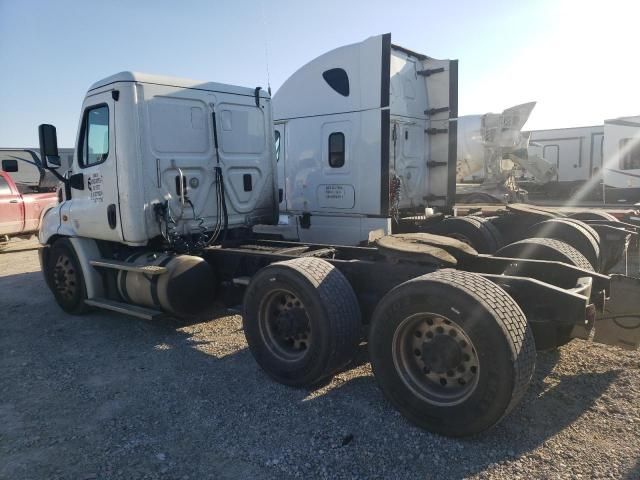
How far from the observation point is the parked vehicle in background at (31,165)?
6.45m

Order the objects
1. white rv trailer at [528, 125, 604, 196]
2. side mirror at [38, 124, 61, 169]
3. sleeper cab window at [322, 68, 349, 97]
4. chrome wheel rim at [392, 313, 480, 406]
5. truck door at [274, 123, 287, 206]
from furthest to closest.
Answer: white rv trailer at [528, 125, 604, 196] < truck door at [274, 123, 287, 206] < sleeper cab window at [322, 68, 349, 97] < side mirror at [38, 124, 61, 169] < chrome wheel rim at [392, 313, 480, 406]

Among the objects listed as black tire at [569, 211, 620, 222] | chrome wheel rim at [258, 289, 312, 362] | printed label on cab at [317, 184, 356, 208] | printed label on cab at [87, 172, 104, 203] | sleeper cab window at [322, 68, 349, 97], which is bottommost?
chrome wheel rim at [258, 289, 312, 362]

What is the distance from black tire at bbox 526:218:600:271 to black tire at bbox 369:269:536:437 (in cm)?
269

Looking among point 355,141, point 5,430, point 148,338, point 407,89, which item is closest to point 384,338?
point 5,430

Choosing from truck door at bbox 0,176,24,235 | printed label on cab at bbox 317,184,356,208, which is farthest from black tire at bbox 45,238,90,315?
truck door at bbox 0,176,24,235

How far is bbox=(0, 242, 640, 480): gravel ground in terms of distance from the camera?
3109 millimetres

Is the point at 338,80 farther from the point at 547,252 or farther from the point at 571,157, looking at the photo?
the point at 571,157

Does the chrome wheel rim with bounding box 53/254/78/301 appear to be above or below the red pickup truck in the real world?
below

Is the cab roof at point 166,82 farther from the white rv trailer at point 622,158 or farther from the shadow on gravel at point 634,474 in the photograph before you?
the white rv trailer at point 622,158

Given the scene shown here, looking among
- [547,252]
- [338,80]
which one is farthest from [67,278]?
[547,252]

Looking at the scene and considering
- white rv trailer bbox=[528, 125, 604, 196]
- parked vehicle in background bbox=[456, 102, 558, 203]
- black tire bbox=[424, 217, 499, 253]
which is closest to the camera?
black tire bbox=[424, 217, 499, 253]

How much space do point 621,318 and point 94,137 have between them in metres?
6.14

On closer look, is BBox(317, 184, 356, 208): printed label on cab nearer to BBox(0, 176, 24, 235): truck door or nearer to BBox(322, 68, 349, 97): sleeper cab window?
BBox(322, 68, 349, 97): sleeper cab window

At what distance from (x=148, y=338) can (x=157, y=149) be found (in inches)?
89.3
